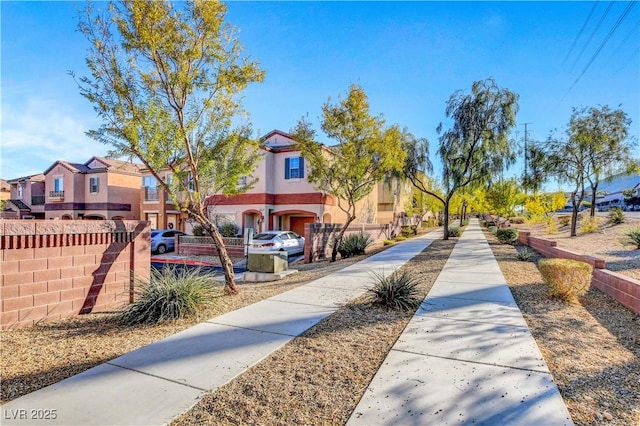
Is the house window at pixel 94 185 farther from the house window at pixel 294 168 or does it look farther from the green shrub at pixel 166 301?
the green shrub at pixel 166 301

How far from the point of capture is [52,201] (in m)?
34.8

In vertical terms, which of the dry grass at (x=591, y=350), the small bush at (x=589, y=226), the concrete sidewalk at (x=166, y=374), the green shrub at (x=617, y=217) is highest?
the green shrub at (x=617, y=217)

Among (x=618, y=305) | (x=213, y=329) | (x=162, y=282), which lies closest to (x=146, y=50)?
(x=162, y=282)

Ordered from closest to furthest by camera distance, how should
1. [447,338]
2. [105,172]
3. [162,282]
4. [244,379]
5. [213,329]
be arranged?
[244,379] → [447,338] → [213,329] → [162,282] → [105,172]

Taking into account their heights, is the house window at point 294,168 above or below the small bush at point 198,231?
above

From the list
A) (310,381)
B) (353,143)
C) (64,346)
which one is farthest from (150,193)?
(310,381)

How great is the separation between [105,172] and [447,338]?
118 feet

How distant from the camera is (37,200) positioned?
128ft

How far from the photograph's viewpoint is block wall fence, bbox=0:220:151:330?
523 centimetres

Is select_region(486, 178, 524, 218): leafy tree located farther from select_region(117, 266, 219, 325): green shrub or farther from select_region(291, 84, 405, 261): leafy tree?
select_region(117, 266, 219, 325): green shrub

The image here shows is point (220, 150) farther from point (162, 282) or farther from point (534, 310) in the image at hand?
point (534, 310)

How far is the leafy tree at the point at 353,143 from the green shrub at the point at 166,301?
30.6 feet

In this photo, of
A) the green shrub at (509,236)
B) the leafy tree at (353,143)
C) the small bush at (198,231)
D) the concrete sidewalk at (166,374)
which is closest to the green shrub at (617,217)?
the green shrub at (509,236)

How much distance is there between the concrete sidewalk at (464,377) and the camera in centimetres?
317
